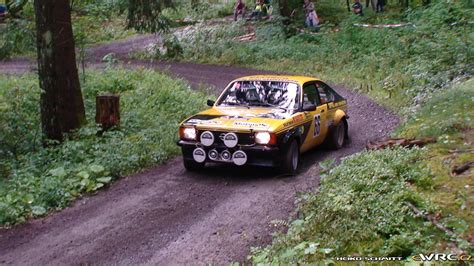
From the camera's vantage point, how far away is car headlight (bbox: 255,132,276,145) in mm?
8586

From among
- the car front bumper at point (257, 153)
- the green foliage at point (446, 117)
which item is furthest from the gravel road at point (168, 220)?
the green foliage at point (446, 117)

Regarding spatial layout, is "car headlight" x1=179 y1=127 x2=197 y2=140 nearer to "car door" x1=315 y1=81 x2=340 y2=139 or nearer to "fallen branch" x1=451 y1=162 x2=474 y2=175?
"car door" x1=315 y1=81 x2=340 y2=139

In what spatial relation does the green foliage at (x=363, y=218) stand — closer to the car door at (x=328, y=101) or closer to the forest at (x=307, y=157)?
the forest at (x=307, y=157)

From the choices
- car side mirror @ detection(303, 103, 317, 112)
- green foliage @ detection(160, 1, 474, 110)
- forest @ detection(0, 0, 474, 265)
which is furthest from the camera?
green foliage @ detection(160, 1, 474, 110)

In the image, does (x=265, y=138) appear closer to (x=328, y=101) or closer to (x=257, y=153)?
(x=257, y=153)

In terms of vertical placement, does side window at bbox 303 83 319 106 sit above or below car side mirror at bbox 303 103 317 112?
above

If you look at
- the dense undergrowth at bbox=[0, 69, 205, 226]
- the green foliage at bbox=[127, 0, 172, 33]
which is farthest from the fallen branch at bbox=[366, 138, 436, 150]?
the green foliage at bbox=[127, 0, 172, 33]

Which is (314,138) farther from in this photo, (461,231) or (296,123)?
(461,231)

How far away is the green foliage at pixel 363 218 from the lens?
201 inches

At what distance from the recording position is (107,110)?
40.0 ft

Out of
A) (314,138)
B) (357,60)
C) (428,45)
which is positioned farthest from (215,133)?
(357,60)

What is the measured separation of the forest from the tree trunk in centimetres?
2

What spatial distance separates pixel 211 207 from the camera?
25.6 feet

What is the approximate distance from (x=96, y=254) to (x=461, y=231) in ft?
12.9
